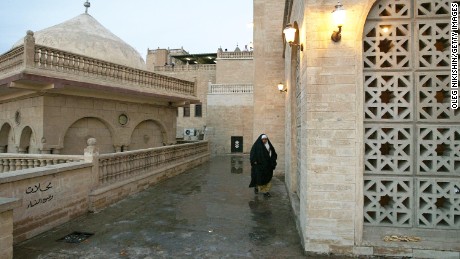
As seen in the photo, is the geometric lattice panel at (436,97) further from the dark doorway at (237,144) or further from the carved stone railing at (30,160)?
the dark doorway at (237,144)

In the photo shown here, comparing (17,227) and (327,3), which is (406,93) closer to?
(327,3)

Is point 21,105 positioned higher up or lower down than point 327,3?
lower down

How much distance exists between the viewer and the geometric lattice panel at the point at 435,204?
14.2 feet

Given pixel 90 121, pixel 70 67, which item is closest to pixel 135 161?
pixel 90 121

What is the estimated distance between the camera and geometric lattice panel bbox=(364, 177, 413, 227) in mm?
4480

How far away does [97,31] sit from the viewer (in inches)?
570

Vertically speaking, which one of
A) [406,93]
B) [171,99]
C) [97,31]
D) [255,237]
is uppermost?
[97,31]

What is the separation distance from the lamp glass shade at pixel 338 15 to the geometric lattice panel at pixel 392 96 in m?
1.01

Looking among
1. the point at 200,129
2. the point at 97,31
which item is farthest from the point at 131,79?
the point at 200,129

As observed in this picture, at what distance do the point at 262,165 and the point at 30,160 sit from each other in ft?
20.4

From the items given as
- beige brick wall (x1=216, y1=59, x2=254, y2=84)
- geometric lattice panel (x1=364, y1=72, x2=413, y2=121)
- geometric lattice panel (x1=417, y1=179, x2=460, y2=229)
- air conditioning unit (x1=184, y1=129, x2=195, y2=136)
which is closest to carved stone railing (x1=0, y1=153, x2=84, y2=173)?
geometric lattice panel (x1=364, y1=72, x2=413, y2=121)

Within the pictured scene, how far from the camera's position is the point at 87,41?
1304 cm

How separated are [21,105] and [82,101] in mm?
2079

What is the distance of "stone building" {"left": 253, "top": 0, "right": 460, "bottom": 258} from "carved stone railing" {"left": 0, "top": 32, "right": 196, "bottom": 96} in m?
8.35
